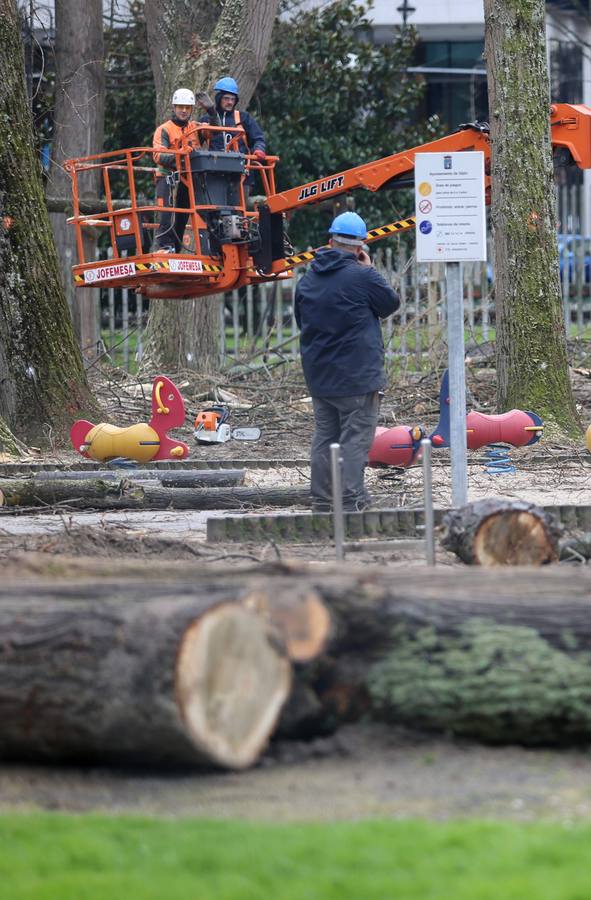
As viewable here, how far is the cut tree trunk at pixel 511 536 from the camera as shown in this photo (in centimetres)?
710

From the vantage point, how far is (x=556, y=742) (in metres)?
5.16

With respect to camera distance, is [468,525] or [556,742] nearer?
[556,742]

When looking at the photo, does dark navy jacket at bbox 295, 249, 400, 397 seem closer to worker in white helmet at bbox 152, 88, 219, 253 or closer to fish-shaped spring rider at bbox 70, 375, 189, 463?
fish-shaped spring rider at bbox 70, 375, 189, 463

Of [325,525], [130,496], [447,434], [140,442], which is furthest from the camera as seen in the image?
[140,442]

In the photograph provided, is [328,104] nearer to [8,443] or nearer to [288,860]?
[8,443]

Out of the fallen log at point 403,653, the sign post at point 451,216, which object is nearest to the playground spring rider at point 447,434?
the sign post at point 451,216

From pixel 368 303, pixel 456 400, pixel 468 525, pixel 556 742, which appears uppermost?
pixel 368 303

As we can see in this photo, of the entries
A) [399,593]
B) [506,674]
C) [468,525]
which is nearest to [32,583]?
[399,593]

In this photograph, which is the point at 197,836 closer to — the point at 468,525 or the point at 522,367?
the point at 468,525

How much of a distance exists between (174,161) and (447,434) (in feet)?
14.1

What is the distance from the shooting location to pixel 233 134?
48.2 ft

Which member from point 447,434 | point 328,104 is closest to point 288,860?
point 447,434

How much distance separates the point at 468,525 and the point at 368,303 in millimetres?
2540

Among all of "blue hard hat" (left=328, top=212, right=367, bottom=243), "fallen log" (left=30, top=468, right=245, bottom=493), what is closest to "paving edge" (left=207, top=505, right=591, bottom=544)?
"blue hard hat" (left=328, top=212, right=367, bottom=243)
